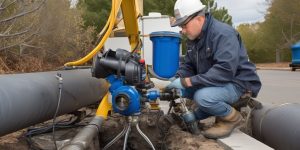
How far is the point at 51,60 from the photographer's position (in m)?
14.3

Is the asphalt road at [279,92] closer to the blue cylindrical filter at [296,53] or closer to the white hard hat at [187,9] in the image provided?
the white hard hat at [187,9]

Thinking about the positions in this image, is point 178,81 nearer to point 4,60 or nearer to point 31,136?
point 31,136

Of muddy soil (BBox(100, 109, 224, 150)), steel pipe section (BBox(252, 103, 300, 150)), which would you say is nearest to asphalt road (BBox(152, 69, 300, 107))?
muddy soil (BBox(100, 109, 224, 150))

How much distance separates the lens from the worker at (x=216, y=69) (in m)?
4.31

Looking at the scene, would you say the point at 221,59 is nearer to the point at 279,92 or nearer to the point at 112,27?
the point at 112,27

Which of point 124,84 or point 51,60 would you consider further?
point 51,60

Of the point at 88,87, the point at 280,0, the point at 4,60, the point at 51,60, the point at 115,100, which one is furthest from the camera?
the point at 280,0

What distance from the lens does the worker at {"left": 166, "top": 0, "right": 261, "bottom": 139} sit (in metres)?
4.31

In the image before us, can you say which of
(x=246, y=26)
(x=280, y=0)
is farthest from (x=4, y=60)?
(x=246, y=26)

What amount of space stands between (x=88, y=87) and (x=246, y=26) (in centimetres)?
5810

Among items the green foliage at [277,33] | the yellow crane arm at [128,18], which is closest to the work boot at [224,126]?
the yellow crane arm at [128,18]

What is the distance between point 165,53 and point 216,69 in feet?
3.25

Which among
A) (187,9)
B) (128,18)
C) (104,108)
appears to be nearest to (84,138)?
(104,108)

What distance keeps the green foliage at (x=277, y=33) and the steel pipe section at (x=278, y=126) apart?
3971cm
